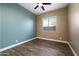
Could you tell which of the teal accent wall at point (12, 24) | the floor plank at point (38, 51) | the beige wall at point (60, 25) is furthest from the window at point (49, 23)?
the floor plank at point (38, 51)

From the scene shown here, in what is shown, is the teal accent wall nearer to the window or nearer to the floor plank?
the floor plank

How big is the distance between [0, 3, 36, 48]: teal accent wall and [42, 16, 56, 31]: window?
4.86ft

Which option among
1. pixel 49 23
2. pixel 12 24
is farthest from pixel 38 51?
pixel 49 23

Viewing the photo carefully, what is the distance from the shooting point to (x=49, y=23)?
5.64 m

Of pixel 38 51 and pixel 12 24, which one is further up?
pixel 12 24

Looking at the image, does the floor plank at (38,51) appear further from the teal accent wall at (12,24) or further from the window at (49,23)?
the window at (49,23)

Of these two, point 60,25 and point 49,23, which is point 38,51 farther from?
point 49,23

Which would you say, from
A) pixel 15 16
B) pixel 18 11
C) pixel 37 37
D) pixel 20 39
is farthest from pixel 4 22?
pixel 37 37

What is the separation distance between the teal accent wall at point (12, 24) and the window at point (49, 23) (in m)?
1.48

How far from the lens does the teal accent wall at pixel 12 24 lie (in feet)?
10.6

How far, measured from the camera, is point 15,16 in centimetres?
394

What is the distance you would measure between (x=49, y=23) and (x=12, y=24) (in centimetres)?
284

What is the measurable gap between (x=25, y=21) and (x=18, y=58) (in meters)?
4.25

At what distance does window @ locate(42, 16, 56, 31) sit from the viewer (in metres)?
5.37
